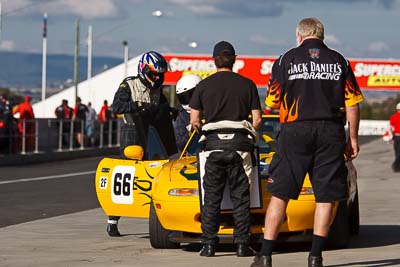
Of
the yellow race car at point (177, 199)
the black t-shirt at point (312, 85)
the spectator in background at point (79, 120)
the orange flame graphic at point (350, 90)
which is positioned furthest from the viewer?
the spectator in background at point (79, 120)

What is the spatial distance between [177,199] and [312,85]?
1.94 metres

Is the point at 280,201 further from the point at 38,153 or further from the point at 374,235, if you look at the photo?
the point at 38,153

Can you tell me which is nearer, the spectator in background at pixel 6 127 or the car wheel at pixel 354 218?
the car wheel at pixel 354 218

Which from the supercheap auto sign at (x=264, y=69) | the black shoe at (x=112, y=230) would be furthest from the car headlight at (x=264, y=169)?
the supercheap auto sign at (x=264, y=69)

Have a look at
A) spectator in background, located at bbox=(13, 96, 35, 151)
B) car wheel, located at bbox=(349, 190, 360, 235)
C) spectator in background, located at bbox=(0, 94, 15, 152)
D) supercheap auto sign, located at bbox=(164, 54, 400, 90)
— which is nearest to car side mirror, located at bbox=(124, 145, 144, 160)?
car wheel, located at bbox=(349, 190, 360, 235)

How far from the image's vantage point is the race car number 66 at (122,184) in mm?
11711

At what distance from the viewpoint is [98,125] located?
133 feet

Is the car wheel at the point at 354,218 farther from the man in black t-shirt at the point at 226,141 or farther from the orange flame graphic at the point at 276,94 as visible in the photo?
the orange flame graphic at the point at 276,94

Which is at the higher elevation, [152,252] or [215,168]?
[215,168]

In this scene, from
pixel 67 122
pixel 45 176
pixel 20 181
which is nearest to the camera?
pixel 20 181

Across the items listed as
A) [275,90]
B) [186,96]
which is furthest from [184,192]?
[186,96]

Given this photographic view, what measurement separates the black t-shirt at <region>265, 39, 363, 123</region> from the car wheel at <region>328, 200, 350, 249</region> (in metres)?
1.75

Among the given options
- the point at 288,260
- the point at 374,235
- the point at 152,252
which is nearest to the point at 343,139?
the point at 288,260

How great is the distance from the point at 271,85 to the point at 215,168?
1283mm
